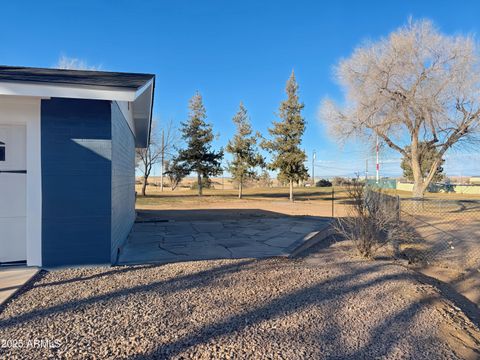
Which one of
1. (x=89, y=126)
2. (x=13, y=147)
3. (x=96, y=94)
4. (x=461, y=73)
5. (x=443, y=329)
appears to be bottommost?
(x=443, y=329)

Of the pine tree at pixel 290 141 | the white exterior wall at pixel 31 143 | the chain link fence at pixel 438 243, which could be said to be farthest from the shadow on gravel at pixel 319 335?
the pine tree at pixel 290 141

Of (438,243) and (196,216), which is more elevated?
(196,216)

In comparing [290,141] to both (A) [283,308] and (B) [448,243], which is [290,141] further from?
(A) [283,308]

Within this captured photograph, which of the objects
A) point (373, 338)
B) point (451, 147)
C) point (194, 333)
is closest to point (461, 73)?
point (451, 147)

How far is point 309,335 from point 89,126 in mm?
4372

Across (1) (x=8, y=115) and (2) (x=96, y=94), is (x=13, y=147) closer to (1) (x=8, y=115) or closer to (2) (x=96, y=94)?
(1) (x=8, y=115)

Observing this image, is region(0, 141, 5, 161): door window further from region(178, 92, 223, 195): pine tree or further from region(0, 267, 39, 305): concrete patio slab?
region(178, 92, 223, 195): pine tree

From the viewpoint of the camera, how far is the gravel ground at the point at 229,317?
268 cm

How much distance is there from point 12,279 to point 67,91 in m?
2.78

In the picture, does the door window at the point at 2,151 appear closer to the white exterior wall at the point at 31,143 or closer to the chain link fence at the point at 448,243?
the white exterior wall at the point at 31,143

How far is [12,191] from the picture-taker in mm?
4867

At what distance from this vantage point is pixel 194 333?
115 inches

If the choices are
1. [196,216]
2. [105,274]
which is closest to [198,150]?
[196,216]

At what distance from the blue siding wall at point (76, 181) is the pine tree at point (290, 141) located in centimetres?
1979
